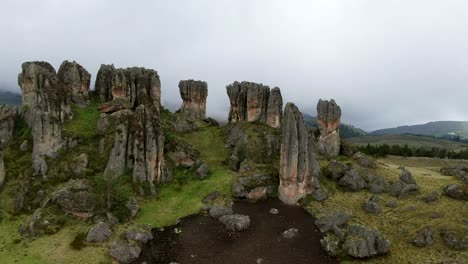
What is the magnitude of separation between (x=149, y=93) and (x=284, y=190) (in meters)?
50.3

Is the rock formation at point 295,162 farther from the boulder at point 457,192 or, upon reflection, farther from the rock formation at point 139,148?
the rock formation at point 139,148

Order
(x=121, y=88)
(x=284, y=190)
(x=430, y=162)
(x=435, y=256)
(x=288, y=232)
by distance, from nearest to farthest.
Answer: (x=435, y=256) → (x=288, y=232) → (x=284, y=190) → (x=121, y=88) → (x=430, y=162)

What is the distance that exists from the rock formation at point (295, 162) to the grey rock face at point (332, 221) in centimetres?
905

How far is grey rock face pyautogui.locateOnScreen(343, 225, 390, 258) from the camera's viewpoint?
5284cm

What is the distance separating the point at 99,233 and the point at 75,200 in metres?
9.54

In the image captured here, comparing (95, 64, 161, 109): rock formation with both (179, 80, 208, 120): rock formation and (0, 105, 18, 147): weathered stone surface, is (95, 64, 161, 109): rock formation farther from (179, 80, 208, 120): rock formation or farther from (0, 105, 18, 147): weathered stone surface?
(0, 105, 18, 147): weathered stone surface

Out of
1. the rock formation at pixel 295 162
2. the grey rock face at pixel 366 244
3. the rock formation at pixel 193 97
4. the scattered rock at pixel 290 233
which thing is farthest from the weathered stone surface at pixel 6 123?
the grey rock face at pixel 366 244

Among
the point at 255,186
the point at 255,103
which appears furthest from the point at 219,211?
the point at 255,103

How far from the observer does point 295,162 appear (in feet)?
231

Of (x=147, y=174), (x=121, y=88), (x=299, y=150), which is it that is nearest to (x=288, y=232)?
(x=299, y=150)

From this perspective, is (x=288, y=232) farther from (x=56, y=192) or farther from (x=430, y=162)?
(x=430, y=162)

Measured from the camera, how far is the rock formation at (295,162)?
70500mm

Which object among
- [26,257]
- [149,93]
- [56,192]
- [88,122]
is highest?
[149,93]

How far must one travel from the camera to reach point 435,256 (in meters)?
50.9
